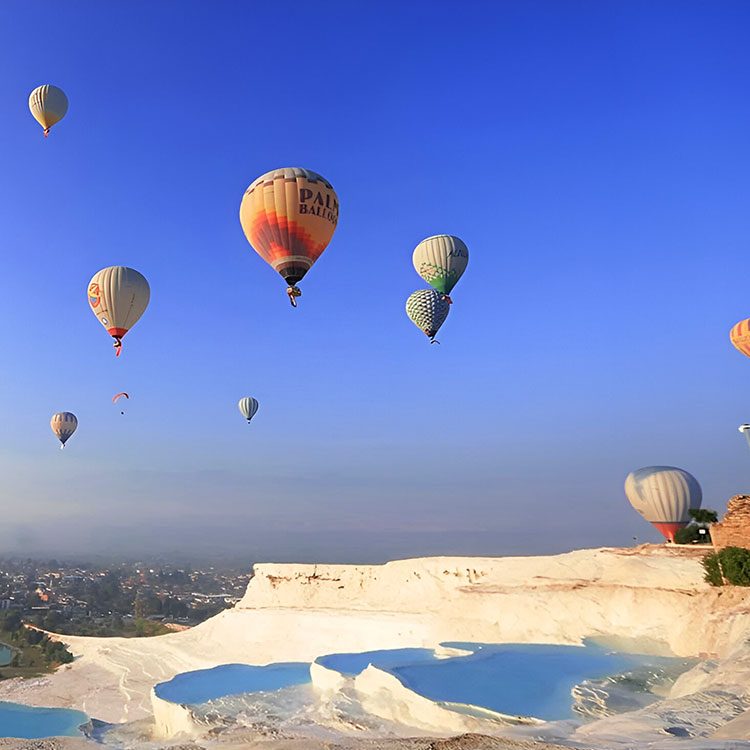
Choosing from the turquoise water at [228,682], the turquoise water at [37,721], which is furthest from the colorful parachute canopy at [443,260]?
the turquoise water at [37,721]

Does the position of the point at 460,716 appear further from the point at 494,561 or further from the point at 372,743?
the point at 494,561

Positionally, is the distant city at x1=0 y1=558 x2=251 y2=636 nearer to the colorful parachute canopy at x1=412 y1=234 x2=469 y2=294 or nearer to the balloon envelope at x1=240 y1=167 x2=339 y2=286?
the colorful parachute canopy at x1=412 y1=234 x2=469 y2=294

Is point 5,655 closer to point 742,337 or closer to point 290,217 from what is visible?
point 290,217

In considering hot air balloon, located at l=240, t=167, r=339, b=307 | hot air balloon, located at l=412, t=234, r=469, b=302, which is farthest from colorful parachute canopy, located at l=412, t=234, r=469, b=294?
hot air balloon, located at l=240, t=167, r=339, b=307

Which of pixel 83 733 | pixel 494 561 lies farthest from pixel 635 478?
pixel 83 733

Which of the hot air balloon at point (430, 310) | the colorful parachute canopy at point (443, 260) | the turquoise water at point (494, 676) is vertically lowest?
the turquoise water at point (494, 676)

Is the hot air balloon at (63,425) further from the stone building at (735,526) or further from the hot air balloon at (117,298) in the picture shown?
the stone building at (735,526)

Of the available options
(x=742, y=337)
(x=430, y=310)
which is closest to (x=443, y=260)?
(x=430, y=310)
